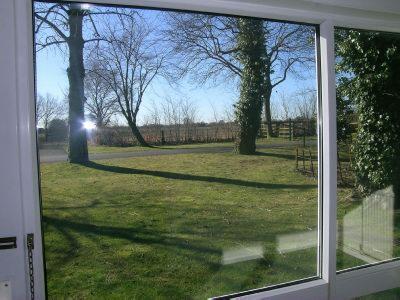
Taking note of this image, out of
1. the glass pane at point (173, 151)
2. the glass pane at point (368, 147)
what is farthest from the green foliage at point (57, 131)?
the glass pane at point (368, 147)

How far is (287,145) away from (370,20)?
0.70 metres

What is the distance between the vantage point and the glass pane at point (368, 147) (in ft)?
5.55

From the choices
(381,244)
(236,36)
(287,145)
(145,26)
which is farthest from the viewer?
(381,244)

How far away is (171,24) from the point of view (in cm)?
137

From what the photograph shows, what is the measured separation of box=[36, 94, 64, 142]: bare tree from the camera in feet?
3.68

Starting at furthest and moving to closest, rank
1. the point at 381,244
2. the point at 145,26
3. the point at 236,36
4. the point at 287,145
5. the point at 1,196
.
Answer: the point at 381,244 < the point at 287,145 < the point at 236,36 < the point at 145,26 < the point at 1,196

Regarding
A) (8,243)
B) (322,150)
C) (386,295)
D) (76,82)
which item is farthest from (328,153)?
(8,243)

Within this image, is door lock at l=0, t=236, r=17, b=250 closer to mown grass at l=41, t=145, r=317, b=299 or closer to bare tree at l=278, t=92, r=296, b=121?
mown grass at l=41, t=145, r=317, b=299

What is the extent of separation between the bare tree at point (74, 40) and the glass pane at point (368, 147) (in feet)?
3.87

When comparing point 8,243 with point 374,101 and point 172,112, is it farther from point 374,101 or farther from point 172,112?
point 374,101

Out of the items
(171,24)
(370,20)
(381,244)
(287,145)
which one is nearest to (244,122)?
(287,145)

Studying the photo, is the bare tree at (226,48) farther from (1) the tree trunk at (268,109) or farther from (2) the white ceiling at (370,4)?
(2) the white ceiling at (370,4)

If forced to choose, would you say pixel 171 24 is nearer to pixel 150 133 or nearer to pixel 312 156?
pixel 150 133

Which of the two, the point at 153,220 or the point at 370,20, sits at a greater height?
the point at 370,20
